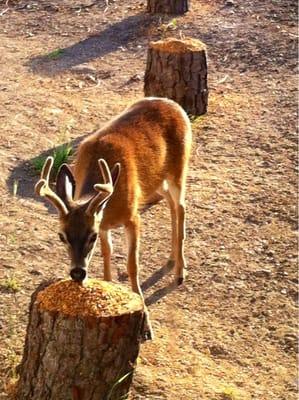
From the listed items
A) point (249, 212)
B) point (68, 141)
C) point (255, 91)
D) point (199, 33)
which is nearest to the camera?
point (249, 212)

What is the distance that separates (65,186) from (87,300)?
41.1 inches

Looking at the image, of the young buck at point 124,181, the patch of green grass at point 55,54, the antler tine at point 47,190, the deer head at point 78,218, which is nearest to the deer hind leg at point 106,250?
the young buck at point 124,181

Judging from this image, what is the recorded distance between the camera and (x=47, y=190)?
5.20 metres

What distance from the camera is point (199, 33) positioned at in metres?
12.7

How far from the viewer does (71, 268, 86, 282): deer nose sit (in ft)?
16.3

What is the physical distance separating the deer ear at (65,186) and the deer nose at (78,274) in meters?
0.51

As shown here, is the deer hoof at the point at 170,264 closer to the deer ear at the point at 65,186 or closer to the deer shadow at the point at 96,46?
the deer ear at the point at 65,186

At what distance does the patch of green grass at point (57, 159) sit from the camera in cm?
834

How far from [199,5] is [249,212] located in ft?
21.6

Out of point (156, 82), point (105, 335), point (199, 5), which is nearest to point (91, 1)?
point (199, 5)

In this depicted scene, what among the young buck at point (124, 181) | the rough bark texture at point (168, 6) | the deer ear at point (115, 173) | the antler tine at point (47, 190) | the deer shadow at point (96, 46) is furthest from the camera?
the rough bark texture at point (168, 6)

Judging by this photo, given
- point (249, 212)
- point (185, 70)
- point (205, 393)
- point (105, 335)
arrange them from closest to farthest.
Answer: point (105, 335) < point (205, 393) < point (249, 212) < point (185, 70)

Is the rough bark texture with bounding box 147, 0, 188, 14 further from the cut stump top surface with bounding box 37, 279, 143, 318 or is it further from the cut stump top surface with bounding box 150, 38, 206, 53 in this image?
the cut stump top surface with bounding box 37, 279, 143, 318

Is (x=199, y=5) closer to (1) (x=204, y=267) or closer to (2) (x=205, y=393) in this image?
(1) (x=204, y=267)
